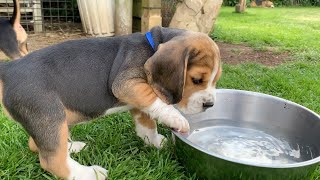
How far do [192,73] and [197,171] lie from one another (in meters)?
0.71

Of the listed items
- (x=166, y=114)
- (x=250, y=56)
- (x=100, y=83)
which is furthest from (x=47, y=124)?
(x=250, y=56)

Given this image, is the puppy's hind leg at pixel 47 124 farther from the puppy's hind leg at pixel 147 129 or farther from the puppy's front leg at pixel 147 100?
the puppy's hind leg at pixel 147 129

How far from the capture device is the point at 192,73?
8.09ft

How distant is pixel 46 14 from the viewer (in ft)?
31.8

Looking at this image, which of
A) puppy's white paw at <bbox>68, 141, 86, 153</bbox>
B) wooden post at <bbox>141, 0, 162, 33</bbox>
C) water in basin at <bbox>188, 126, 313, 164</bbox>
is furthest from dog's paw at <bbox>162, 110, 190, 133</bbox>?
wooden post at <bbox>141, 0, 162, 33</bbox>

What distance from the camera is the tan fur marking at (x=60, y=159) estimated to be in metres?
2.42

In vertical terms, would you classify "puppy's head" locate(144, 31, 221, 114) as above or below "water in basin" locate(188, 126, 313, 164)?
above

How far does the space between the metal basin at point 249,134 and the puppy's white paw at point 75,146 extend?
0.78 metres

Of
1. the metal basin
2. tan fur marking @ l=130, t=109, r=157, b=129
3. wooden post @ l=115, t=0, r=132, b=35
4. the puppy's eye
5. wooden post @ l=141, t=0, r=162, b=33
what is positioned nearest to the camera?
the puppy's eye

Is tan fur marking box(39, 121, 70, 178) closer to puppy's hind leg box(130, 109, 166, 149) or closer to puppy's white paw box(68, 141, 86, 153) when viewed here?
puppy's white paw box(68, 141, 86, 153)

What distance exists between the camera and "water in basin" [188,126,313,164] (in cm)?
313

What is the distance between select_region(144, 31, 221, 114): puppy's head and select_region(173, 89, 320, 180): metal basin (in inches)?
11.6

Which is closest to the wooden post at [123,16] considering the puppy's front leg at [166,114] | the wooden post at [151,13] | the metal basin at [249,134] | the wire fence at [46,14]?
the wooden post at [151,13]

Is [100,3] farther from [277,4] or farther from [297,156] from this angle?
[277,4]
